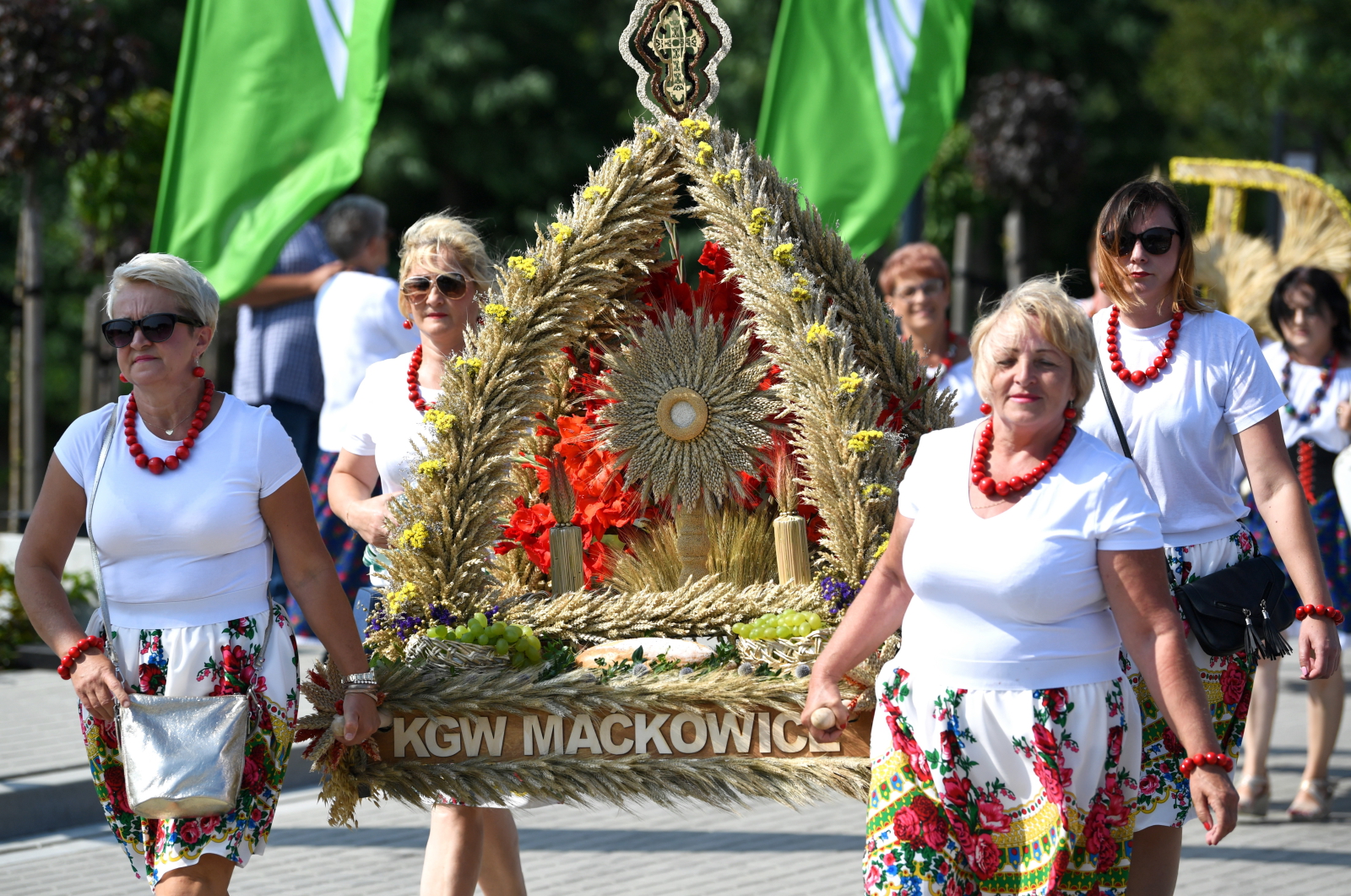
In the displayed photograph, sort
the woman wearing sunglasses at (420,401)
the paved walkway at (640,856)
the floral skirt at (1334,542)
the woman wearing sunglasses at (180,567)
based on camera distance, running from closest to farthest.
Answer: the woman wearing sunglasses at (180,567) < the woman wearing sunglasses at (420,401) < the paved walkway at (640,856) < the floral skirt at (1334,542)

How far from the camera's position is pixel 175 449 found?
3.10 meters

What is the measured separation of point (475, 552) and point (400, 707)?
0.40m

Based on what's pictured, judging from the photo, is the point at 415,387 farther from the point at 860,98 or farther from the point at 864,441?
Result: the point at 860,98

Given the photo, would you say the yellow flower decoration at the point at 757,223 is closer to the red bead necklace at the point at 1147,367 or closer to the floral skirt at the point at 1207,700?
the red bead necklace at the point at 1147,367

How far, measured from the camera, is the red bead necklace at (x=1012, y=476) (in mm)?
2727

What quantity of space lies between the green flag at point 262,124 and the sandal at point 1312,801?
14.1ft

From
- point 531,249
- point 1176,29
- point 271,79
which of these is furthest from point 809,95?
point 1176,29

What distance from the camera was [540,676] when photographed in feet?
10.8

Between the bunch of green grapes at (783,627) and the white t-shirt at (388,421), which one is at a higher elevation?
the white t-shirt at (388,421)

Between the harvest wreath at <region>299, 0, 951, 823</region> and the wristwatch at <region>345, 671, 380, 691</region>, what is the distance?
0.07 m

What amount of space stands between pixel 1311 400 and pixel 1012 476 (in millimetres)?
4147

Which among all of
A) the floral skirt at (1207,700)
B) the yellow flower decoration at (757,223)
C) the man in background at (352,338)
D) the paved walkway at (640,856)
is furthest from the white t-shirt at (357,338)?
the floral skirt at (1207,700)

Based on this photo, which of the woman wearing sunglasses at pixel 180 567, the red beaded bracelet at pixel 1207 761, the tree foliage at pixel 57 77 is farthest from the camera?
the tree foliage at pixel 57 77

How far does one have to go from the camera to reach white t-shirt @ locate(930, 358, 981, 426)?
5.61m
